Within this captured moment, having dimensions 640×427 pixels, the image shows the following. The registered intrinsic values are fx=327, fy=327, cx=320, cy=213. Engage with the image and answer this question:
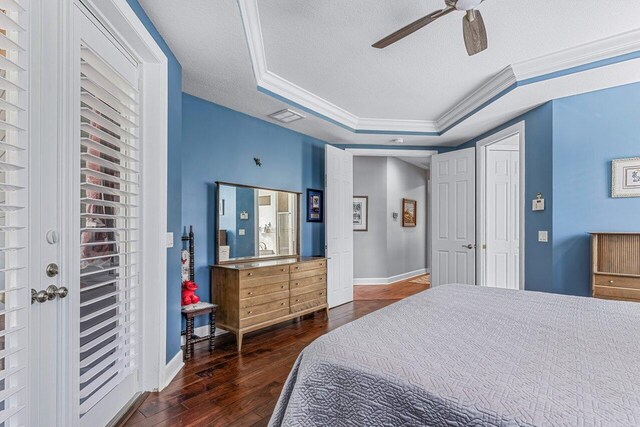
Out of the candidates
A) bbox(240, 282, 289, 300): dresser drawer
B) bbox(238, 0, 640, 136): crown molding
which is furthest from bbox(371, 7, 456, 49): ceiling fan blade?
bbox(240, 282, 289, 300): dresser drawer

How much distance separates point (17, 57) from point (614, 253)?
3.75 m

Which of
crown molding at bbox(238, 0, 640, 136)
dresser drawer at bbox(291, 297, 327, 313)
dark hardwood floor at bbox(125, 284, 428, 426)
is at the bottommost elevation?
dark hardwood floor at bbox(125, 284, 428, 426)

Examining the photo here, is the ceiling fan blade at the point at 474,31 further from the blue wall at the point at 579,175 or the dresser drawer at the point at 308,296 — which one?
the dresser drawer at the point at 308,296

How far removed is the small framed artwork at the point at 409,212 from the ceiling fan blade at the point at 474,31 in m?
4.91

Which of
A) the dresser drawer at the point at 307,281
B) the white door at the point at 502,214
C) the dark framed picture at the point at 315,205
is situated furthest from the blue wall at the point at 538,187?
the dark framed picture at the point at 315,205

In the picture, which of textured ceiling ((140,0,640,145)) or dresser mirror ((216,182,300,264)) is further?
dresser mirror ((216,182,300,264))

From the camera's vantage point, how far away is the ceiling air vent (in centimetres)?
353

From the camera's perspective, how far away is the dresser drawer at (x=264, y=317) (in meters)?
3.01

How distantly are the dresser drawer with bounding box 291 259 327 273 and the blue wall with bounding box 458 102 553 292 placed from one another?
7.17 feet

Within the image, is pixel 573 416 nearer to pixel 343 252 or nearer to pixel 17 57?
pixel 17 57

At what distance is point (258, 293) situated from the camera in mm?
3135

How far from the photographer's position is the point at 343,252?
4664mm

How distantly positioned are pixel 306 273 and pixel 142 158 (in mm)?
2163

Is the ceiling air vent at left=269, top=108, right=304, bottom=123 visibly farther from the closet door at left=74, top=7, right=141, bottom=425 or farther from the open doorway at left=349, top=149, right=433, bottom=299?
the open doorway at left=349, top=149, right=433, bottom=299
